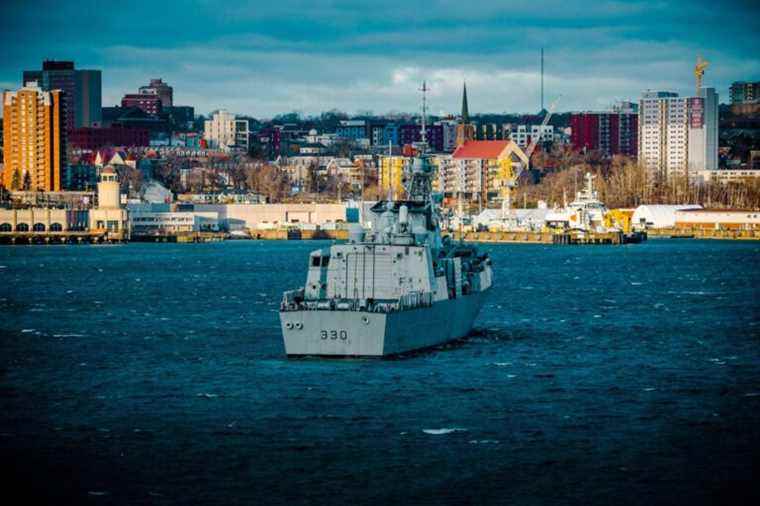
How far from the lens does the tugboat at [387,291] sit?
45.3 meters

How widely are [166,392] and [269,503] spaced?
13.8 m

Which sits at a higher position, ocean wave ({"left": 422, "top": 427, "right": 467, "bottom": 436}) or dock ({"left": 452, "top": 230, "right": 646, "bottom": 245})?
dock ({"left": 452, "top": 230, "right": 646, "bottom": 245})

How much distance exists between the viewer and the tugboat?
45.3 meters

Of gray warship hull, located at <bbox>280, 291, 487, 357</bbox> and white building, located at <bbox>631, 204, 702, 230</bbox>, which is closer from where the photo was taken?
gray warship hull, located at <bbox>280, 291, 487, 357</bbox>

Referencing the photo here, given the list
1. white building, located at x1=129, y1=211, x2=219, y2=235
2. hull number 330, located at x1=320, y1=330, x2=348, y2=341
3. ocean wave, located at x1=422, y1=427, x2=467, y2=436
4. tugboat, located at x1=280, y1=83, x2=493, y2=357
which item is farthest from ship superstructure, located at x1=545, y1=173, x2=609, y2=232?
ocean wave, located at x1=422, y1=427, x2=467, y2=436

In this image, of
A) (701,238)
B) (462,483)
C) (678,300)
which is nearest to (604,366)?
(462,483)

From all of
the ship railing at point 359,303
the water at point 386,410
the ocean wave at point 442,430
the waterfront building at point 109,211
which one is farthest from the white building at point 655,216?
the ocean wave at point 442,430

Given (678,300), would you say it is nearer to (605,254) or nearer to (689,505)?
(689,505)

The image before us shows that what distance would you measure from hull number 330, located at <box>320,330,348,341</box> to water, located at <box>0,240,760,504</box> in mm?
1028

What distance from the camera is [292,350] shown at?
153ft

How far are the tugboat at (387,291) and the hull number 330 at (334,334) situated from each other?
0.03 meters

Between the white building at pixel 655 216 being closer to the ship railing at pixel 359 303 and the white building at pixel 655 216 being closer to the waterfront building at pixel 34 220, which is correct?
the waterfront building at pixel 34 220

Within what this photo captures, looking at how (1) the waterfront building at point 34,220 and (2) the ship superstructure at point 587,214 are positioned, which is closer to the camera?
(2) the ship superstructure at point 587,214

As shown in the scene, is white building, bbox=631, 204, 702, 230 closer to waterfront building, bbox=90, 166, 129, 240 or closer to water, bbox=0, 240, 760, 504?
waterfront building, bbox=90, 166, 129, 240
